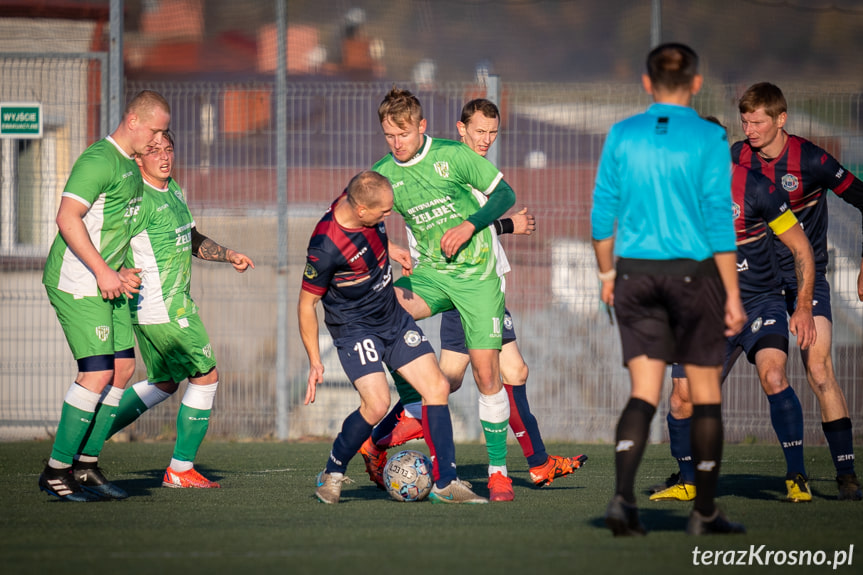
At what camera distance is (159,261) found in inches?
289

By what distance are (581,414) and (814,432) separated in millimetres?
2245

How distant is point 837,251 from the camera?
1081cm

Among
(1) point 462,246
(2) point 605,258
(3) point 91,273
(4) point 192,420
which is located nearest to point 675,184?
(2) point 605,258

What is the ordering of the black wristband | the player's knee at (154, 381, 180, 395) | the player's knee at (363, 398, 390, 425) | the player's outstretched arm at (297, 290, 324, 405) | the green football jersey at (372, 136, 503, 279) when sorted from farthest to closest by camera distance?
the player's knee at (154, 381, 180, 395) < the black wristband < the green football jersey at (372, 136, 503, 279) < the player's knee at (363, 398, 390, 425) < the player's outstretched arm at (297, 290, 324, 405)

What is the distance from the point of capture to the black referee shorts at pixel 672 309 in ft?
15.5

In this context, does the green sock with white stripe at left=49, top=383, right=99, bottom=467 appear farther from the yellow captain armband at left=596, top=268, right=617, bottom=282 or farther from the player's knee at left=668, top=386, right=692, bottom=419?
the player's knee at left=668, top=386, right=692, bottom=419

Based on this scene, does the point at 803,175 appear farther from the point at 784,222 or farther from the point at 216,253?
the point at 216,253

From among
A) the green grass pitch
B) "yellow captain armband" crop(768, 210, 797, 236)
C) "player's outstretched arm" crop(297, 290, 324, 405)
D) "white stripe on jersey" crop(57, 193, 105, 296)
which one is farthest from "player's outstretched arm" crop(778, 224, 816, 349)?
"white stripe on jersey" crop(57, 193, 105, 296)

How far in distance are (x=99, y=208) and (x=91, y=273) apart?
16.0 inches

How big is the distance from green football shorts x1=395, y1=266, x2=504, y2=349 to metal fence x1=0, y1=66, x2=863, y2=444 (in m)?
4.34

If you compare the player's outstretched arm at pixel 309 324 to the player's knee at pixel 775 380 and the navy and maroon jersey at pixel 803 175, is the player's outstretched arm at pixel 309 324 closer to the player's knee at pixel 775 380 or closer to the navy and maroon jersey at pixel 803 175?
the player's knee at pixel 775 380

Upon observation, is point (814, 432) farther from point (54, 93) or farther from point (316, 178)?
point (54, 93)

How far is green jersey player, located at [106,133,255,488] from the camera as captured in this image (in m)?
7.27

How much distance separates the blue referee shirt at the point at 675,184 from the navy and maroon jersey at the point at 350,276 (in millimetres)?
1753
